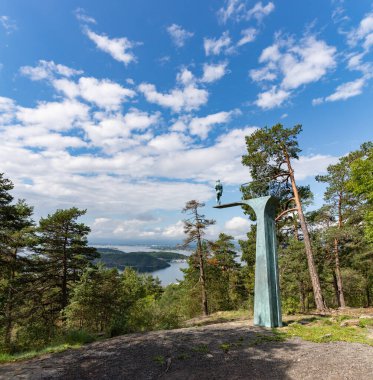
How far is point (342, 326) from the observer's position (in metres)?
8.85

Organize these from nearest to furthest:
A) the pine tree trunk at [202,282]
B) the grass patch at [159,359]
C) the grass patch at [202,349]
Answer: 1. the grass patch at [159,359]
2. the grass patch at [202,349]
3. the pine tree trunk at [202,282]

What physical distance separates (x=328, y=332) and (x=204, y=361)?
438 centimetres

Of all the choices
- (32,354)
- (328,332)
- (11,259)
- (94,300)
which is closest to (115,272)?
(94,300)

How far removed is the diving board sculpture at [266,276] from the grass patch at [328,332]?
0.69 m

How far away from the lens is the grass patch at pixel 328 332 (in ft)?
24.0

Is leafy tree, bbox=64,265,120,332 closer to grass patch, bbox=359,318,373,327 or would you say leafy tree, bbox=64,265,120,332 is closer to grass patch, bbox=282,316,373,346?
grass patch, bbox=282,316,373,346

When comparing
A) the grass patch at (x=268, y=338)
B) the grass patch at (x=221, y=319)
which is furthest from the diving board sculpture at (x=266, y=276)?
the grass patch at (x=221, y=319)

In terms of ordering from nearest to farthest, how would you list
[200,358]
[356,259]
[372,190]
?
[200,358], [372,190], [356,259]

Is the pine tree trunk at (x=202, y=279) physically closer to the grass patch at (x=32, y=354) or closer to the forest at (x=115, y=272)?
the forest at (x=115, y=272)

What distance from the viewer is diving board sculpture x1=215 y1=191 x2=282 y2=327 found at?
30.8 feet

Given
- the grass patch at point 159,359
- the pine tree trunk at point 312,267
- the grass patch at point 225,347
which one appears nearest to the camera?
the grass patch at point 159,359

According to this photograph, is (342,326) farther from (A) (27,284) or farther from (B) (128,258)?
(B) (128,258)

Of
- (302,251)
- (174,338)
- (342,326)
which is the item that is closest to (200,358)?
(174,338)

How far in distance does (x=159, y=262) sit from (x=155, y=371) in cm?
16855
